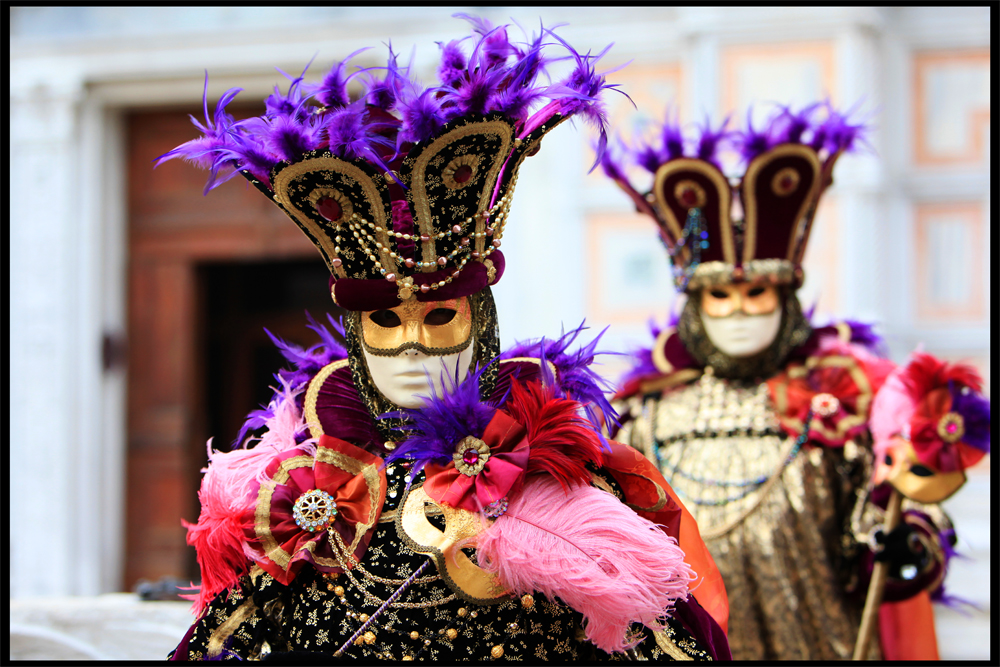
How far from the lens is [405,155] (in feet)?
5.09

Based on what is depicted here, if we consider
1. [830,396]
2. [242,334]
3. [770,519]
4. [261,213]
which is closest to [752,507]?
Answer: [770,519]

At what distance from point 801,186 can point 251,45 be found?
3.02 meters

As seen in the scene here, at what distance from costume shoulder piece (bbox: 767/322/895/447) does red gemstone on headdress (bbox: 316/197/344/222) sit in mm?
1595

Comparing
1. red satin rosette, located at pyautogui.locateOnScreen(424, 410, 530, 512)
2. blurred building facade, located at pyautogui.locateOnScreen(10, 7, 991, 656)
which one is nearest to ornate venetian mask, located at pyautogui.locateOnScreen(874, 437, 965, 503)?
red satin rosette, located at pyautogui.locateOnScreen(424, 410, 530, 512)

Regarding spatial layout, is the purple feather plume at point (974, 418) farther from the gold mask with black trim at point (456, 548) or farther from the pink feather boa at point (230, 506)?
the pink feather boa at point (230, 506)

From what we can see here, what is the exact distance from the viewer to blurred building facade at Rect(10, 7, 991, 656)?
13.1 feet

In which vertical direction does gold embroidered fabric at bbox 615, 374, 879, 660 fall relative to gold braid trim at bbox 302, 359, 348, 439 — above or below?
below

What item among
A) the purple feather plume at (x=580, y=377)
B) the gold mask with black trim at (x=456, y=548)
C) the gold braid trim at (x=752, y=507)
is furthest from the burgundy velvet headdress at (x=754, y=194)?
the gold mask with black trim at (x=456, y=548)

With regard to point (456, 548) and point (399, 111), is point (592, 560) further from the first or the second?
point (399, 111)

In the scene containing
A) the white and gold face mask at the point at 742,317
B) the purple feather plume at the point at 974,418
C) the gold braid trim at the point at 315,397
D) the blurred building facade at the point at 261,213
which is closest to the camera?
the gold braid trim at the point at 315,397

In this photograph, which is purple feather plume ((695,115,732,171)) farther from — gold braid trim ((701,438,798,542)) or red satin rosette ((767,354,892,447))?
gold braid trim ((701,438,798,542))

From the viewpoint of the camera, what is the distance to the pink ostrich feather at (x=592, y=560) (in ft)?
4.74

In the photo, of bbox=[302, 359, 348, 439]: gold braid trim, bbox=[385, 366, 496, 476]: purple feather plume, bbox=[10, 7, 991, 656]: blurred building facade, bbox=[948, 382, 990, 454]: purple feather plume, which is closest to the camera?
bbox=[385, 366, 496, 476]: purple feather plume

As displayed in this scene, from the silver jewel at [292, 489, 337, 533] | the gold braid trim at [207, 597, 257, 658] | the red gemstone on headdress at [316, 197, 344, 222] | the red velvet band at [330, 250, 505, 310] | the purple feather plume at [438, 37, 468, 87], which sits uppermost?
the purple feather plume at [438, 37, 468, 87]
